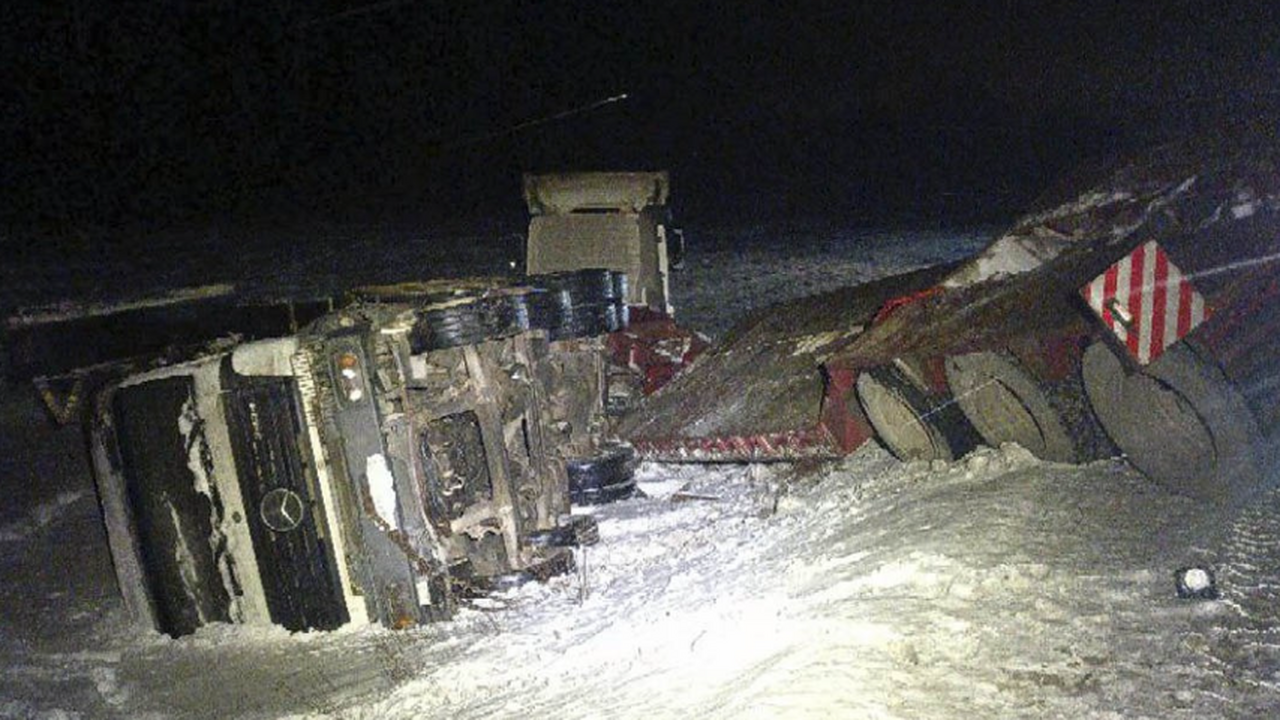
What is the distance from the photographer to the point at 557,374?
6902 millimetres

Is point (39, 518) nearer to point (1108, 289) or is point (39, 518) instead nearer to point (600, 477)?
point (600, 477)

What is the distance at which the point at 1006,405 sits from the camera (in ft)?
18.8

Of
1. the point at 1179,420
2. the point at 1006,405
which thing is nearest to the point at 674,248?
the point at 1006,405

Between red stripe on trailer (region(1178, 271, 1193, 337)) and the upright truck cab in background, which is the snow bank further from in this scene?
red stripe on trailer (region(1178, 271, 1193, 337))

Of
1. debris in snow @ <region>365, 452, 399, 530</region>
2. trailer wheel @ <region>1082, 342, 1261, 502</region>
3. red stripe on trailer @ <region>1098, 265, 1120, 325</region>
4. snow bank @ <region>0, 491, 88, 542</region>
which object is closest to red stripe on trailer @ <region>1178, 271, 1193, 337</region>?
trailer wheel @ <region>1082, 342, 1261, 502</region>

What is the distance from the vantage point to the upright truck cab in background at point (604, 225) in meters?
10.6

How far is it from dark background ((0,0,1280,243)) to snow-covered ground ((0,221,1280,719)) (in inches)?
432

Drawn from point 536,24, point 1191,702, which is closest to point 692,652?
point 1191,702

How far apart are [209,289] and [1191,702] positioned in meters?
13.3

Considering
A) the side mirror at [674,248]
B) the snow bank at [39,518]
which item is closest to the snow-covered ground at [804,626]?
the snow bank at [39,518]

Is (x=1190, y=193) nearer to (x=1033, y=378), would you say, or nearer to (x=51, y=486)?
(x=1033, y=378)

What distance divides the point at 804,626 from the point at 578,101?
67.5 ft

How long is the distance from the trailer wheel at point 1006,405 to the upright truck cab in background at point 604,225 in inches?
199

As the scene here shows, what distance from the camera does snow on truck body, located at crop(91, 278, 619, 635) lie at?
5.38 m
